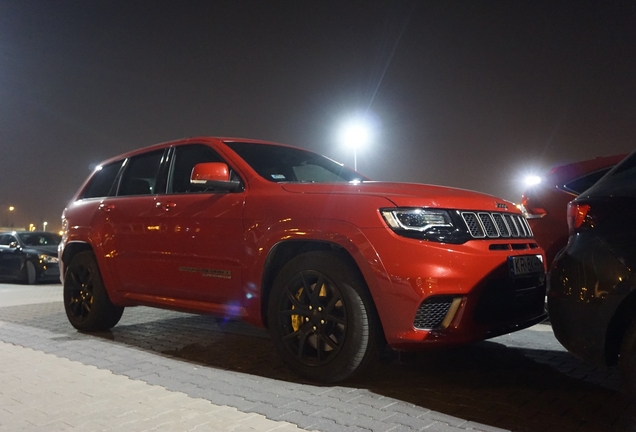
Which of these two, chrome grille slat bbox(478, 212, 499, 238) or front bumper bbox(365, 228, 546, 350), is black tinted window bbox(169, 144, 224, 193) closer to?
front bumper bbox(365, 228, 546, 350)

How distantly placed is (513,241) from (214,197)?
2.24 meters

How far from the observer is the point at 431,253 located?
10.7 ft

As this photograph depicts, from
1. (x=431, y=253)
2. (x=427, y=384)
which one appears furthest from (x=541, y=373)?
(x=431, y=253)

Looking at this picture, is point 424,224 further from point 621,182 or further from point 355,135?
point 355,135

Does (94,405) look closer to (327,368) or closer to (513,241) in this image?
(327,368)

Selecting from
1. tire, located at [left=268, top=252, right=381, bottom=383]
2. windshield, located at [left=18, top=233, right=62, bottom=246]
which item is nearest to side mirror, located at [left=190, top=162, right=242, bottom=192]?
tire, located at [left=268, top=252, right=381, bottom=383]

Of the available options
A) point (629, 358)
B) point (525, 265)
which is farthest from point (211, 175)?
point (629, 358)

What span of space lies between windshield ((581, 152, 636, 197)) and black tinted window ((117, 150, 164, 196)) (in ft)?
12.0

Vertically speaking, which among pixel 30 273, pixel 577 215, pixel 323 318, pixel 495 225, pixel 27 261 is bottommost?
pixel 30 273

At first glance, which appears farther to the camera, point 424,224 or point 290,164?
point 290,164

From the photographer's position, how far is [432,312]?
10.7ft

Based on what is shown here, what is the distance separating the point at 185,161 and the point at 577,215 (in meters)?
3.35

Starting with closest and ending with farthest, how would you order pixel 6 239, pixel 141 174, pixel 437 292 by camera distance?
pixel 437 292 < pixel 141 174 < pixel 6 239

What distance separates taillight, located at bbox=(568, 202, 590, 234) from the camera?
9.47 feet
